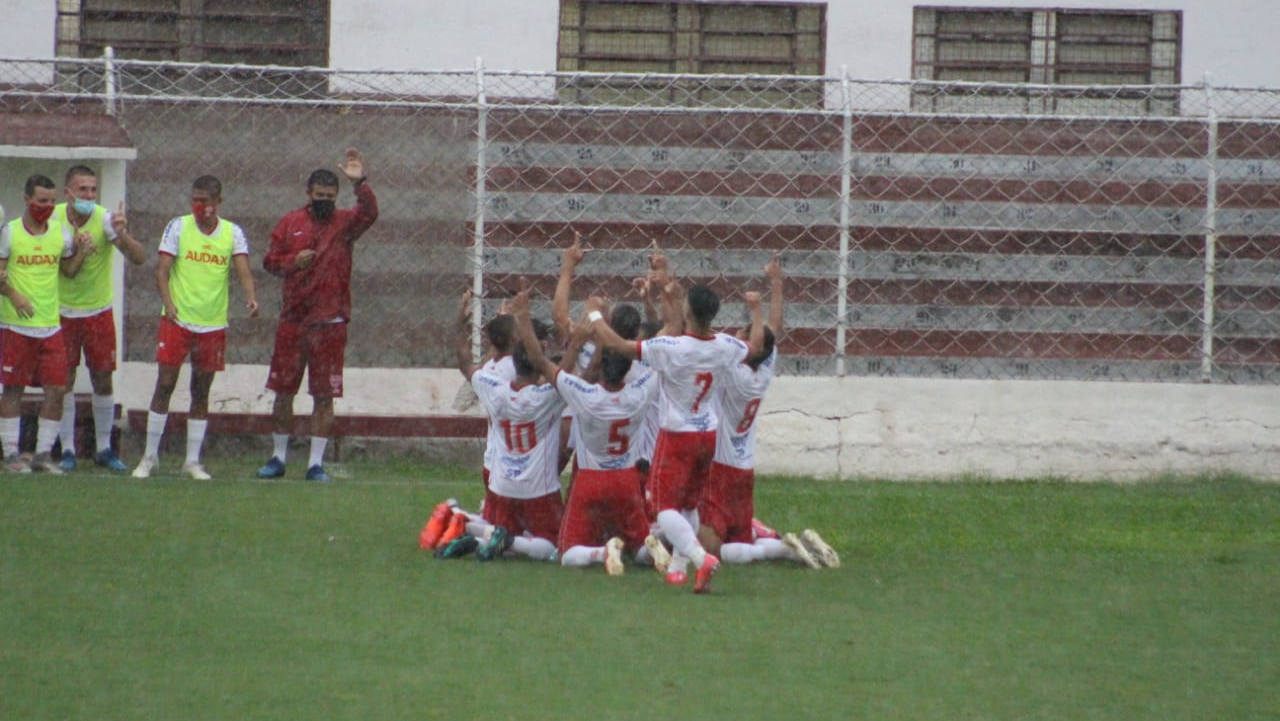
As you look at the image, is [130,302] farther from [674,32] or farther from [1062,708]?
[1062,708]

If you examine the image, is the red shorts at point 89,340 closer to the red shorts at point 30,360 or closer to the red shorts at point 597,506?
the red shorts at point 30,360

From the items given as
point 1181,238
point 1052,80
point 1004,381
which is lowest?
point 1004,381

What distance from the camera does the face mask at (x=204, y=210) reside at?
11.2 meters

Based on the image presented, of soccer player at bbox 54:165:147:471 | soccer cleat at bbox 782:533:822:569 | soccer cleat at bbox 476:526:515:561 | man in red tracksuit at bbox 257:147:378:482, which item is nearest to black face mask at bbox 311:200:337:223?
man in red tracksuit at bbox 257:147:378:482

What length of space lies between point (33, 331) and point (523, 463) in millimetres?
4256

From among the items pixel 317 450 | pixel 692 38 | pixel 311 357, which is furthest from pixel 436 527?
pixel 692 38

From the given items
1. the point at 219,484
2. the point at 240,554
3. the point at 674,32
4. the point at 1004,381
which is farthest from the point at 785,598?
the point at 674,32

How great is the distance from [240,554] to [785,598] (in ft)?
8.52

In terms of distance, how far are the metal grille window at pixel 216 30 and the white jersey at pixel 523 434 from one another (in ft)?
24.9

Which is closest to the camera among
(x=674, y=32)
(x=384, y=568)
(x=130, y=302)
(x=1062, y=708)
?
(x=1062, y=708)

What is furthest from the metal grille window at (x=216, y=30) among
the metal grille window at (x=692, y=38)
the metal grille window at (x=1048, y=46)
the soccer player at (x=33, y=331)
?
the metal grille window at (x=1048, y=46)

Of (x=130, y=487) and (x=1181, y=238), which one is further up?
(x=1181, y=238)

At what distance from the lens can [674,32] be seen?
1534cm

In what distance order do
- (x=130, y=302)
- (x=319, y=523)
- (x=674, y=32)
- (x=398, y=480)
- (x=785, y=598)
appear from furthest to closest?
1. (x=674, y=32)
2. (x=130, y=302)
3. (x=398, y=480)
4. (x=319, y=523)
5. (x=785, y=598)
